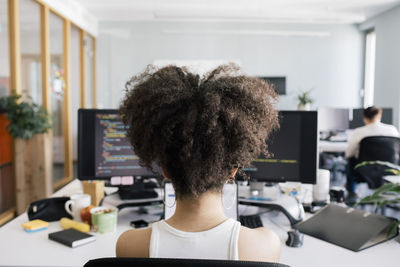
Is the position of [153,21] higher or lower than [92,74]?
higher

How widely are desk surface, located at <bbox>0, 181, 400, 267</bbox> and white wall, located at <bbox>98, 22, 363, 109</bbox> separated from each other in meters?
5.90

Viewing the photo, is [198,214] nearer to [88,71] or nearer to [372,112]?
[372,112]

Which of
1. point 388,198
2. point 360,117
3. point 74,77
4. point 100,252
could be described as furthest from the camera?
point 74,77

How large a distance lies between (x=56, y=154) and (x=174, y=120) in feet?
16.1

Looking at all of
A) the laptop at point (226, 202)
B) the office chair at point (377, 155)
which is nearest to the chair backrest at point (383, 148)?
the office chair at point (377, 155)

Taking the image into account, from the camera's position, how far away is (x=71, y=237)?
1.34 m

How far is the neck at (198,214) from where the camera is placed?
0.88m

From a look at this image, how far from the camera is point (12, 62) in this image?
374cm

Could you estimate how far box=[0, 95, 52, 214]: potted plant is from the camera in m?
3.59

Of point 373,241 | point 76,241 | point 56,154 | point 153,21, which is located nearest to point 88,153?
point 76,241

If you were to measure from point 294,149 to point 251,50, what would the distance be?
5757mm

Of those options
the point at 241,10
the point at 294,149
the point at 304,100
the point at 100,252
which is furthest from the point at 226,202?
the point at 304,100

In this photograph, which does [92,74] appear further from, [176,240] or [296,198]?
[176,240]

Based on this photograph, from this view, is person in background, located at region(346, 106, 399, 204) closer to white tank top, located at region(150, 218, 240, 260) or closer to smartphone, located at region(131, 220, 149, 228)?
smartphone, located at region(131, 220, 149, 228)
